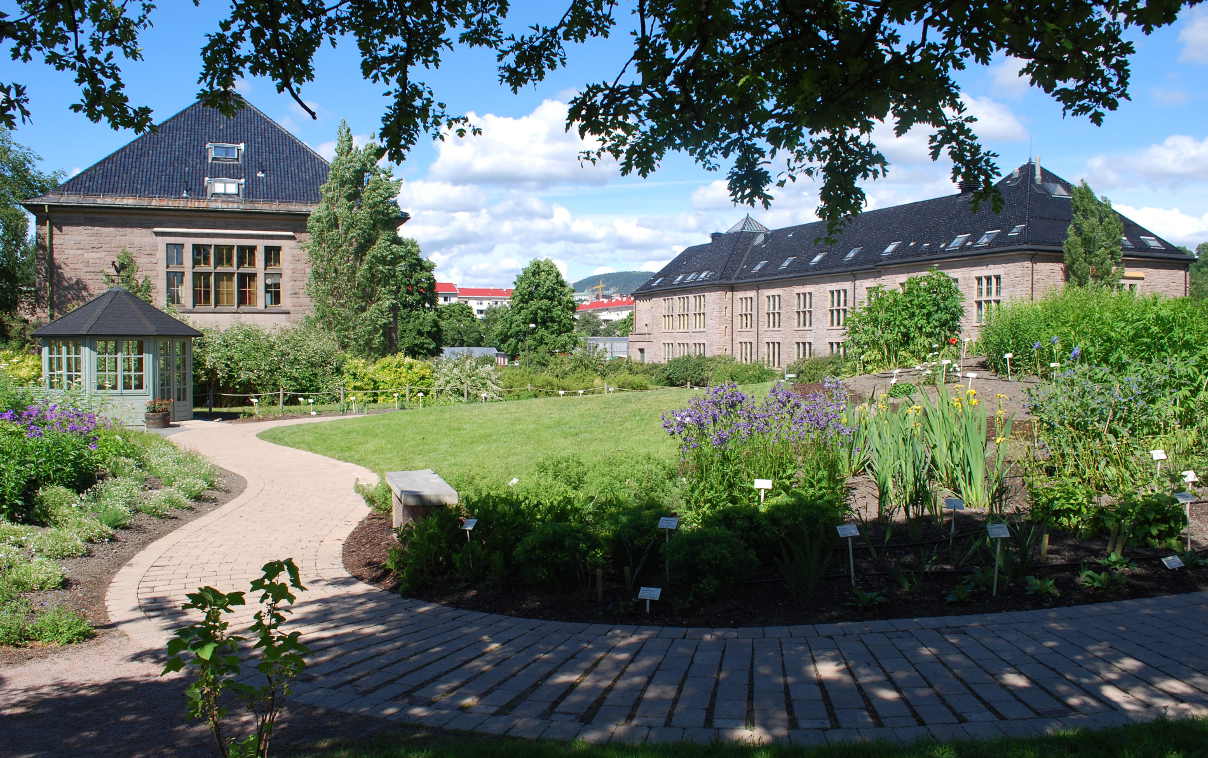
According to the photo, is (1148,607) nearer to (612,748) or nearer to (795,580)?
(795,580)

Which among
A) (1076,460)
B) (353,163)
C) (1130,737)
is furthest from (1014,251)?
(1130,737)

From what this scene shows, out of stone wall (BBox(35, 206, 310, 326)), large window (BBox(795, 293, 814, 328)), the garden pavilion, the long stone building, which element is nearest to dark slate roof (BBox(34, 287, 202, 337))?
the garden pavilion

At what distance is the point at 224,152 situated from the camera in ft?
111

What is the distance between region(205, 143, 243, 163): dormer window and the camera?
1326 inches

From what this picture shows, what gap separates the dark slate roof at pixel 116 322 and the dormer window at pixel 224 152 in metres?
11.7

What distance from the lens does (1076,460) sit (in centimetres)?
856

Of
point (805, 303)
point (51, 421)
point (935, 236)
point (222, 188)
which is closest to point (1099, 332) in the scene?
point (51, 421)

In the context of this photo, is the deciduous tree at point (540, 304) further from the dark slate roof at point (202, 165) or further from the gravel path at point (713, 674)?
the gravel path at point (713, 674)

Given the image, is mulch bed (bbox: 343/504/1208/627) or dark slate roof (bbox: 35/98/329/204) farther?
dark slate roof (bbox: 35/98/329/204)

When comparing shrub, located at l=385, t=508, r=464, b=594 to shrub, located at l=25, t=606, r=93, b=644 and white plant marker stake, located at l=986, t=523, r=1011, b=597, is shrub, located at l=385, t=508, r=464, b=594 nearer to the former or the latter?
shrub, located at l=25, t=606, r=93, b=644

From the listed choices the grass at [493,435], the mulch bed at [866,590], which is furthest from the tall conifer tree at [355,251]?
the mulch bed at [866,590]

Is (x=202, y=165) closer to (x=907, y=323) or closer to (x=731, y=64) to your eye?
(x=907, y=323)

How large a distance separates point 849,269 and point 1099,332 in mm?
31175

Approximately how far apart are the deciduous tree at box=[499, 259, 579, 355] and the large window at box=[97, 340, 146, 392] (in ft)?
137
